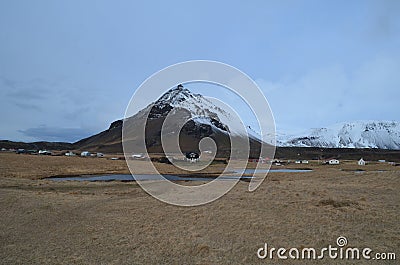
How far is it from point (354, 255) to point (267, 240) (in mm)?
3701

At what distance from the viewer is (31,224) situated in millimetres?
17562

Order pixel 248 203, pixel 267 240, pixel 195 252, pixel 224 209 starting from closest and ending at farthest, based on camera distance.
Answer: pixel 195 252, pixel 267 240, pixel 224 209, pixel 248 203

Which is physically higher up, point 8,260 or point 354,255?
point 354,255

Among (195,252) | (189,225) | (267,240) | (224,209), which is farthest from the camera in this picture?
(224,209)

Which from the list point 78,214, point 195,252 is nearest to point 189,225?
point 195,252

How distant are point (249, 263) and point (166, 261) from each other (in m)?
3.11

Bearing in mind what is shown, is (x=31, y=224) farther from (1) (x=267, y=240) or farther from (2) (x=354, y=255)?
(2) (x=354, y=255)

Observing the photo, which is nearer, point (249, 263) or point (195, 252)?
point (249, 263)

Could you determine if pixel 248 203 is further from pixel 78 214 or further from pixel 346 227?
pixel 78 214

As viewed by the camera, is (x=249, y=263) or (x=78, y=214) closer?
(x=249, y=263)

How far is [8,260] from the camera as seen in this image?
38.4 ft

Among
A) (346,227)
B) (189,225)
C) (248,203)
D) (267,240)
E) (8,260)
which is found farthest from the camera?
(248,203)

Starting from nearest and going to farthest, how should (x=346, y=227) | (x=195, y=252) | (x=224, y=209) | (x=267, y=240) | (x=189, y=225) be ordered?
1. (x=195, y=252)
2. (x=267, y=240)
3. (x=346, y=227)
4. (x=189, y=225)
5. (x=224, y=209)

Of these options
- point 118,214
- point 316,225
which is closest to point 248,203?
point 316,225
